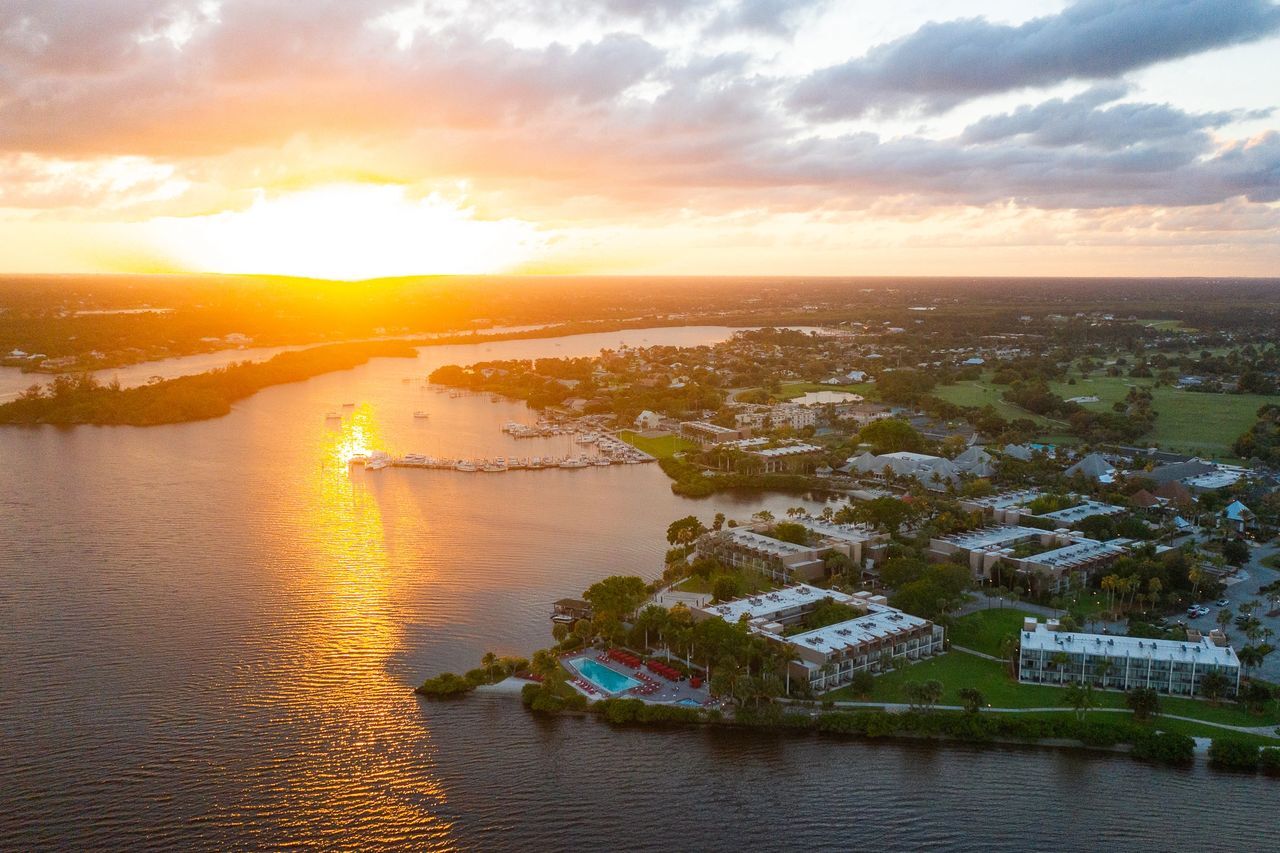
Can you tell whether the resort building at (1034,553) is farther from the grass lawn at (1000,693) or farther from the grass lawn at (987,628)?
the grass lawn at (1000,693)

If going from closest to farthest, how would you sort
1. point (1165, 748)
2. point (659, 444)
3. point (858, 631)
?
1. point (1165, 748)
2. point (858, 631)
3. point (659, 444)

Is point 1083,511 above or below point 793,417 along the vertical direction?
below

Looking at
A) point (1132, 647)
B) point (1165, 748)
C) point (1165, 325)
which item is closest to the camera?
point (1165, 748)

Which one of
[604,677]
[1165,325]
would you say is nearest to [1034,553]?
[604,677]

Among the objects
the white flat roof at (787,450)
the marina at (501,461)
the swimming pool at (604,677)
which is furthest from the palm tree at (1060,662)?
the marina at (501,461)

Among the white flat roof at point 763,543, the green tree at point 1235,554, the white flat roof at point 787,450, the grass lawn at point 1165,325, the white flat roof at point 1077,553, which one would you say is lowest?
the green tree at point 1235,554

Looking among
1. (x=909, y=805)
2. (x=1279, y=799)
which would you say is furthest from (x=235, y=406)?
(x=1279, y=799)

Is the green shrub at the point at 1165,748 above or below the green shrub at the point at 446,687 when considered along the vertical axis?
below

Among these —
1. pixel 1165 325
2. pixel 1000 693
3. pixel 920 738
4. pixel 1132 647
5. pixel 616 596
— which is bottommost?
pixel 920 738

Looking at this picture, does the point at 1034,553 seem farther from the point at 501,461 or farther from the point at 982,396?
the point at 982,396
